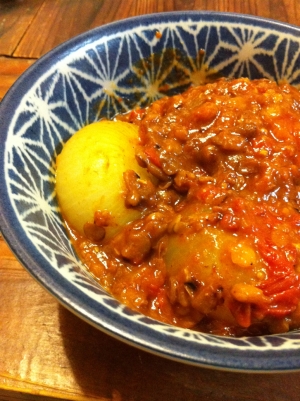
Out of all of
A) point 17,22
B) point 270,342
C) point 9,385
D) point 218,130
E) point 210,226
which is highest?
point 17,22

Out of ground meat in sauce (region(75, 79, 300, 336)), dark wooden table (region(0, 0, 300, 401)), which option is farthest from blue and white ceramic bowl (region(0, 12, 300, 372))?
dark wooden table (region(0, 0, 300, 401))

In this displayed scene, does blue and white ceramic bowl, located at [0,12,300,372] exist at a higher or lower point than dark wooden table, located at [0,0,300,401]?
higher

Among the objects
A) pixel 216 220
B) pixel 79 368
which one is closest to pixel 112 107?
pixel 216 220

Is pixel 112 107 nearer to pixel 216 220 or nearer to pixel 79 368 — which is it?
pixel 216 220

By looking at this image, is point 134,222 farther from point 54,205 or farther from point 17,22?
point 17,22

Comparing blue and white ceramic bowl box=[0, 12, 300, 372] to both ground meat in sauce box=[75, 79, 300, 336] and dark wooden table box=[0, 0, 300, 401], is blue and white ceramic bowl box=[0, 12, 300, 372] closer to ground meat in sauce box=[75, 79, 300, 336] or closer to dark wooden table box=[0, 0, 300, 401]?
ground meat in sauce box=[75, 79, 300, 336]

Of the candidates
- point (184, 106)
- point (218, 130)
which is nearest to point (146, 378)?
point (218, 130)
